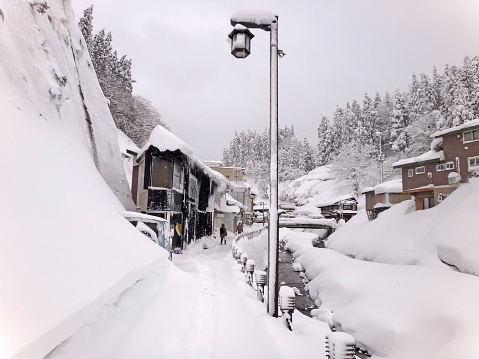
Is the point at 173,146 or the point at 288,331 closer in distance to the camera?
the point at 288,331

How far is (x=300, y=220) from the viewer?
4569 centimetres

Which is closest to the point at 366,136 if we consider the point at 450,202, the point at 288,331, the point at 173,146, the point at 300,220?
the point at 300,220

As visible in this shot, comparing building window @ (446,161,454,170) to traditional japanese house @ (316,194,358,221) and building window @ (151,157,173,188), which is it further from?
traditional japanese house @ (316,194,358,221)

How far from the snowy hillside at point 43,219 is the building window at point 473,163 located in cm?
2566

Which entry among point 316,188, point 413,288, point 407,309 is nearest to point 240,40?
point 407,309

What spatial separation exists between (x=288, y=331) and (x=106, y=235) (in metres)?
3.74

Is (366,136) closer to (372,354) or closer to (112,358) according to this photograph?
(372,354)

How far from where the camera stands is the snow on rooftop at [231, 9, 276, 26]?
6422 millimetres

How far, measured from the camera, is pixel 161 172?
65.9ft

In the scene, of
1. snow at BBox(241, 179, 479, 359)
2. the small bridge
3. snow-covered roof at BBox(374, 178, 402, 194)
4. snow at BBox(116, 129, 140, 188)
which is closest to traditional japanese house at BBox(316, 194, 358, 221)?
the small bridge

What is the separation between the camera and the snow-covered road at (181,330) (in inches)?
145

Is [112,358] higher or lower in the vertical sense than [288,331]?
higher

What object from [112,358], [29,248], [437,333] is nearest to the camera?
[29,248]

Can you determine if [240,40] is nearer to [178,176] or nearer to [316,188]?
[178,176]
